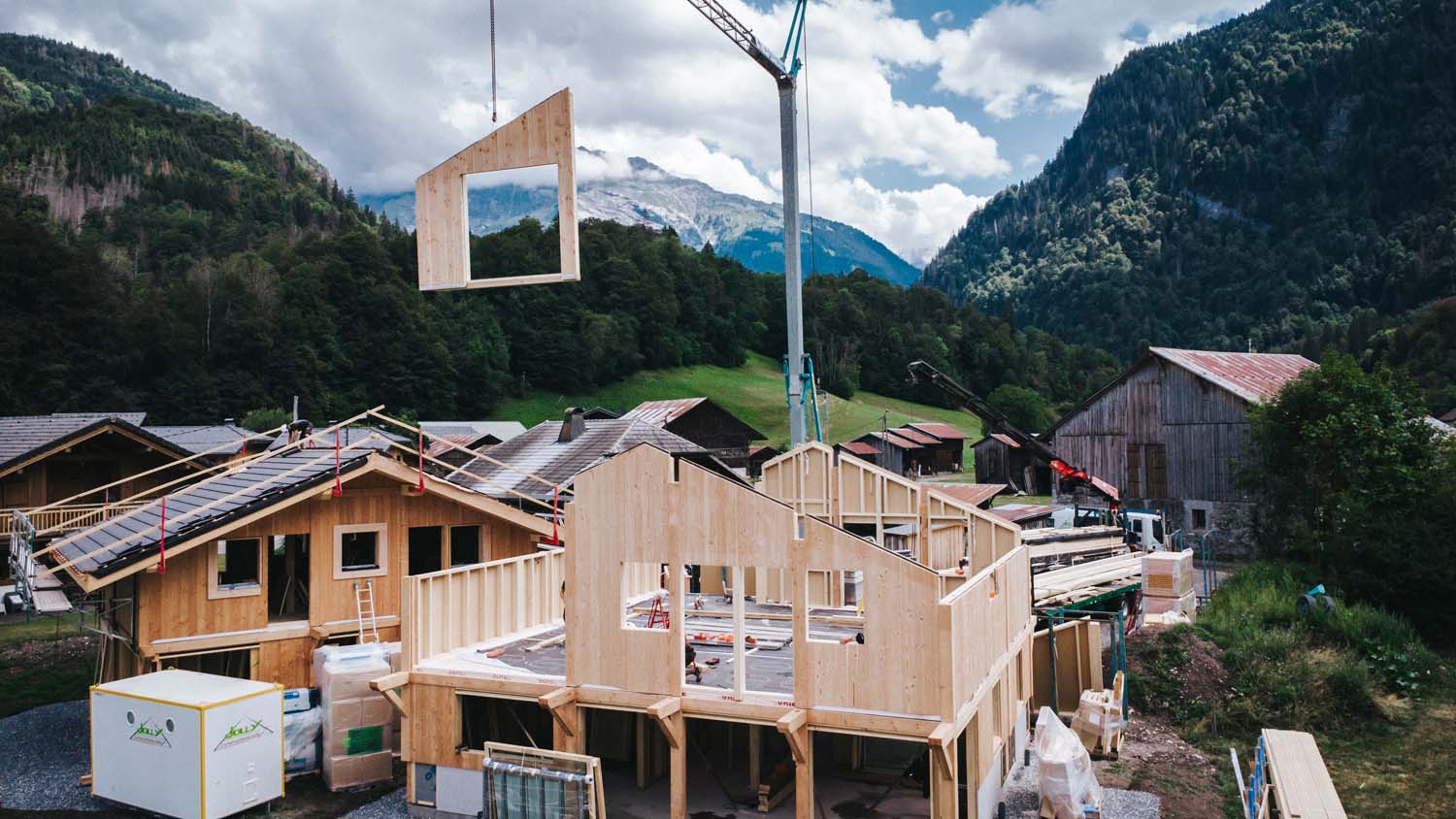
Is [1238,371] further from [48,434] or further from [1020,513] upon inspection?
[48,434]

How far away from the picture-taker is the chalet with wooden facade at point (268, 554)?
16.3m

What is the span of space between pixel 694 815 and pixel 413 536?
885 centimetres

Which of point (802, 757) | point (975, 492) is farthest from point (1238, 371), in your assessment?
point (802, 757)

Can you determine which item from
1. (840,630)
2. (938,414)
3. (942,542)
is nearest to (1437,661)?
(942,542)

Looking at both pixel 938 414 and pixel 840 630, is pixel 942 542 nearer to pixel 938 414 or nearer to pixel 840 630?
pixel 840 630

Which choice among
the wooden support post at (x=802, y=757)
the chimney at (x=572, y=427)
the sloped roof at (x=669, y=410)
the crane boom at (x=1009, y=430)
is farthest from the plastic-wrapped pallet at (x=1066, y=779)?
the sloped roof at (x=669, y=410)

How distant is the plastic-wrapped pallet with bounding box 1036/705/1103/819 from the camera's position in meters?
13.2

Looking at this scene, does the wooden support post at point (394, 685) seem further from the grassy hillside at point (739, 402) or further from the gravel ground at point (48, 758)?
the grassy hillside at point (739, 402)

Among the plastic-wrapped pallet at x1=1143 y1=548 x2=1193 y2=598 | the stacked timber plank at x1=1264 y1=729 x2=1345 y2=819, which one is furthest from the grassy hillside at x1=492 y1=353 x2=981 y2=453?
the stacked timber plank at x1=1264 y1=729 x2=1345 y2=819

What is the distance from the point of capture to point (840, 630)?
15.8m

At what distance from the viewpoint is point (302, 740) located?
15445 millimetres

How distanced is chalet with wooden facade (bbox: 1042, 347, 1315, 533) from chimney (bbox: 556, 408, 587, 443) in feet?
68.8

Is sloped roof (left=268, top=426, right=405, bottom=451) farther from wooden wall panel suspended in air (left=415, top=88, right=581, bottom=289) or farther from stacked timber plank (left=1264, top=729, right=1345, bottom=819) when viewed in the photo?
stacked timber plank (left=1264, top=729, right=1345, bottom=819)

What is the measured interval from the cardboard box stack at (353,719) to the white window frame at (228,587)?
251cm
